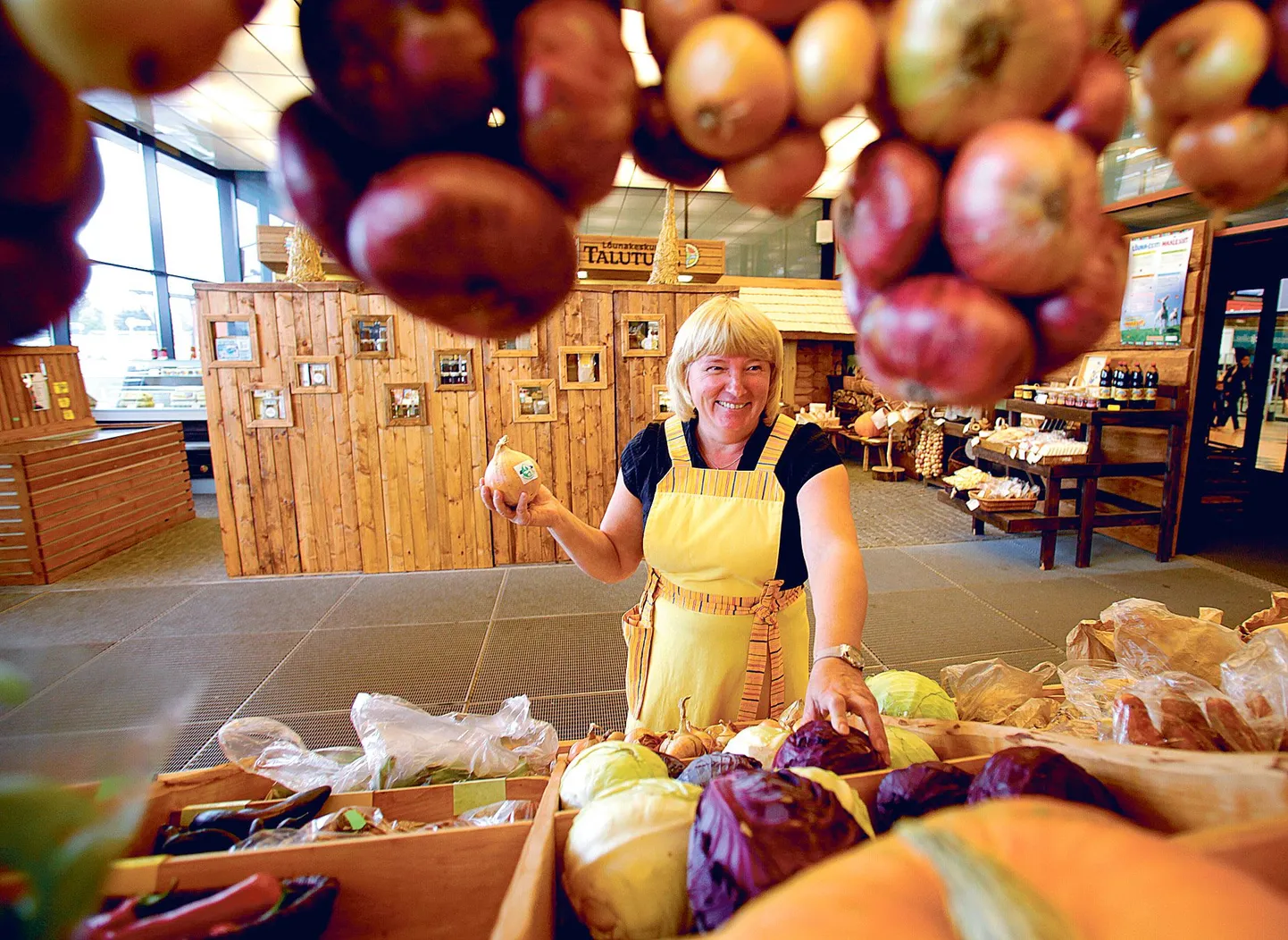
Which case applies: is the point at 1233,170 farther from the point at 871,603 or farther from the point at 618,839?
the point at 871,603

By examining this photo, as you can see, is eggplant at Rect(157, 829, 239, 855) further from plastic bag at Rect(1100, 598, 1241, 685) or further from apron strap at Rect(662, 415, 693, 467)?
plastic bag at Rect(1100, 598, 1241, 685)

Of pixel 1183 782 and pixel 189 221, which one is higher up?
pixel 189 221

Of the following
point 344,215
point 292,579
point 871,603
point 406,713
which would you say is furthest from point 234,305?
point 344,215

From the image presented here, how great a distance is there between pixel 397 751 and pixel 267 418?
425cm

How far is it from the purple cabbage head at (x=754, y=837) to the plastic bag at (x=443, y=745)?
77cm

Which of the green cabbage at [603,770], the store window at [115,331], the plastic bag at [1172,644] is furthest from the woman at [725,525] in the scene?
the store window at [115,331]

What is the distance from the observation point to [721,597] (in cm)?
170

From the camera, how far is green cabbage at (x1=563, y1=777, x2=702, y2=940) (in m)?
0.64

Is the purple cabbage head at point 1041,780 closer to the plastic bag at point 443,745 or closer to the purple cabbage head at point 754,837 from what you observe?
the purple cabbage head at point 754,837

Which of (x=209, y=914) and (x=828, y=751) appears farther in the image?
(x=828, y=751)

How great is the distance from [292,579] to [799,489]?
14.3 ft

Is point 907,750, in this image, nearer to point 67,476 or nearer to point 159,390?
point 67,476

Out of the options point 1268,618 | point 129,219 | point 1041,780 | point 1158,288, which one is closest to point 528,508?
point 1041,780

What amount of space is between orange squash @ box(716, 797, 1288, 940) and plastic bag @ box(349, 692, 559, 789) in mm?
1030
